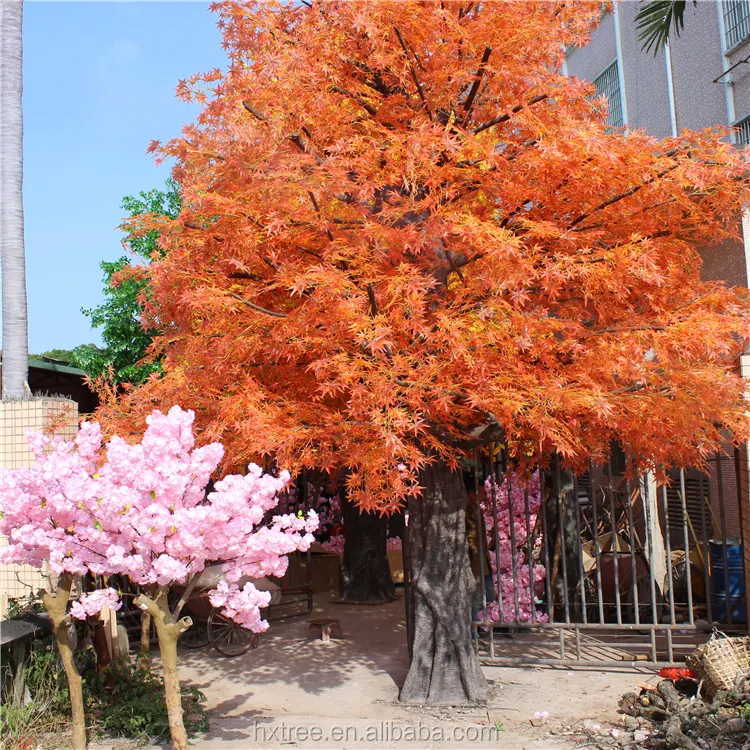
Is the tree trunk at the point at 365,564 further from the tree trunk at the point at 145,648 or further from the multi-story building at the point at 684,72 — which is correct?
the multi-story building at the point at 684,72

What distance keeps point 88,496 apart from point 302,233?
260 cm

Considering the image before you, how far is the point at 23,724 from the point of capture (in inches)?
245

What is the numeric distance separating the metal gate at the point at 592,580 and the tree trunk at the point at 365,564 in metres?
2.87

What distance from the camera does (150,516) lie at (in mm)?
5328

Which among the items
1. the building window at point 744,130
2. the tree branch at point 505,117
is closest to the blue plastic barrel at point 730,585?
the tree branch at point 505,117

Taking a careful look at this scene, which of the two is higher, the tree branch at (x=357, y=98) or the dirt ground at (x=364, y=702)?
the tree branch at (x=357, y=98)

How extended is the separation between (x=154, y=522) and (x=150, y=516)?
9 centimetres

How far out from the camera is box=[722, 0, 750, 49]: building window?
48.8 feet

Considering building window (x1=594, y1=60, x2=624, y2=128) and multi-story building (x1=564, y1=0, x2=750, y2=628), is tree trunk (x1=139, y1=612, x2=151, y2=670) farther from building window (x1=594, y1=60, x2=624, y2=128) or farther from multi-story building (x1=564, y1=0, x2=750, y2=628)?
building window (x1=594, y1=60, x2=624, y2=128)

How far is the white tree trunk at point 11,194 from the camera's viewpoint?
9.33 m

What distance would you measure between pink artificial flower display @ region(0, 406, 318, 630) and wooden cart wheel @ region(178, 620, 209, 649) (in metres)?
4.54

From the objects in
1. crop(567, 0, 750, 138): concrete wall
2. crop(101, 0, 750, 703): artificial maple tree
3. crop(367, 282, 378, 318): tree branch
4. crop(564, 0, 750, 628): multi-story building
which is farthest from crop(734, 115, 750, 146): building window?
crop(367, 282, 378, 318): tree branch

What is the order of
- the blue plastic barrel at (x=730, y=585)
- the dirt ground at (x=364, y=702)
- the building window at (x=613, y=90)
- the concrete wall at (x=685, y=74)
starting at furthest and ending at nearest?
the building window at (x=613, y=90) → the concrete wall at (x=685, y=74) → the blue plastic barrel at (x=730, y=585) → the dirt ground at (x=364, y=702)

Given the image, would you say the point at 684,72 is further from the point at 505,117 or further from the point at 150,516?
the point at 150,516
